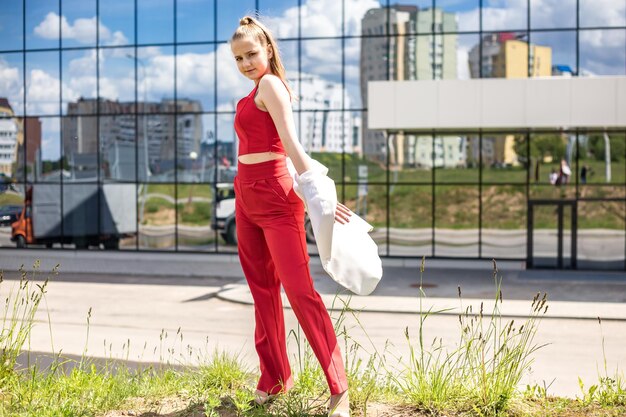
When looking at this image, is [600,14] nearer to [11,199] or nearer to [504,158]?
[504,158]

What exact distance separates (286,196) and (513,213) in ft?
71.6

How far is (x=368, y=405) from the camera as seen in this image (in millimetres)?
4738

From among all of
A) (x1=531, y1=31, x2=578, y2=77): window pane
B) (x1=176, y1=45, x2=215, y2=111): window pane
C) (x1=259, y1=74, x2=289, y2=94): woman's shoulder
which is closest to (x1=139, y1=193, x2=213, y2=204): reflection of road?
(x1=176, y1=45, x2=215, y2=111): window pane

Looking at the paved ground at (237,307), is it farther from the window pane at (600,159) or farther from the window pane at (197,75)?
the window pane at (197,75)

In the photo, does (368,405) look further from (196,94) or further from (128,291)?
(196,94)

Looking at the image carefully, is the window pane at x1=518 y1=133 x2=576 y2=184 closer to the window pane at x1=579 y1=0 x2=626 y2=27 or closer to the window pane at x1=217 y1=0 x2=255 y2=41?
the window pane at x1=579 y1=0 x2=626 y2=27

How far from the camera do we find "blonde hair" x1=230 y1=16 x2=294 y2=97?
472 centimetres

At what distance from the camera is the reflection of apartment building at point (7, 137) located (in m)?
26.2

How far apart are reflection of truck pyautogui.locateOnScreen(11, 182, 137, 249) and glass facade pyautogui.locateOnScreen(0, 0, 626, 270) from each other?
40 millimetres

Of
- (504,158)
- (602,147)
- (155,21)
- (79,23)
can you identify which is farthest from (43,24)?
(602,147)

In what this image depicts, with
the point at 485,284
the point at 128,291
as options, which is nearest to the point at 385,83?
the point at 485,284

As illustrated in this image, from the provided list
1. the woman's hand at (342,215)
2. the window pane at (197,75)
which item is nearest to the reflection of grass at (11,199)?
the window pane at (197,75)

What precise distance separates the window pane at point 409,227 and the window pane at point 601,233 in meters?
3.94

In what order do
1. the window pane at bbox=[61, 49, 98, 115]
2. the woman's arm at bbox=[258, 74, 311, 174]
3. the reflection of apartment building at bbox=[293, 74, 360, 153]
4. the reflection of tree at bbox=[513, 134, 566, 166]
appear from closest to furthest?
1. the woman's arm at bbox=[258, 74, 311, 174]
2. the reflection of tree at bbox=[513, 134, 566, 166]
3. the reflection of apartment building at bbox=[293, 74, 360, 153]
4. the window pane at bbox=[61, 49, 98, 115]
